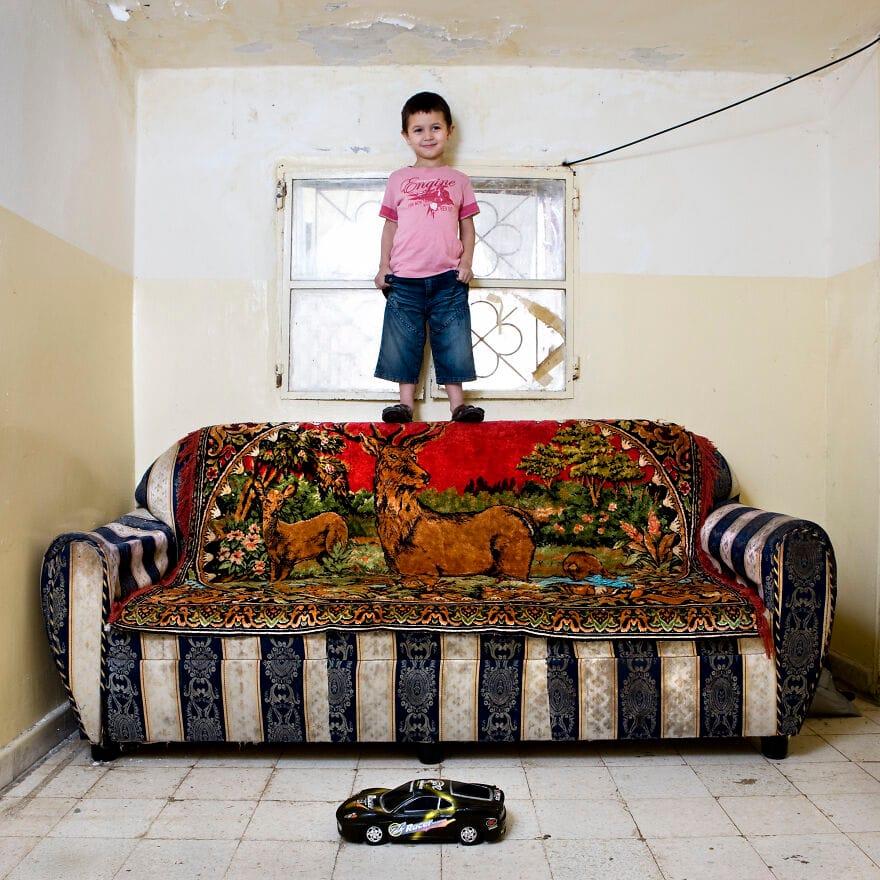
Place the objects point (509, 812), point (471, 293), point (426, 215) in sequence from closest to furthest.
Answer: point (509, 812)
point (426, 215)
point (471, 293)

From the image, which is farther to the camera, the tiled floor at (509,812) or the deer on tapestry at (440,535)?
the deer on tapestry at (440,535)

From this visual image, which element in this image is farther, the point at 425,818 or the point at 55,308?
the point at 55,308

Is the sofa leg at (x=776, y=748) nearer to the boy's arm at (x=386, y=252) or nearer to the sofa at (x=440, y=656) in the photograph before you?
the sofa at (x=440, y=656)

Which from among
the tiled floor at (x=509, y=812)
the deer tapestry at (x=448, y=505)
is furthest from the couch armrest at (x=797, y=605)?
the deer tapestry at (x=448, y=505)

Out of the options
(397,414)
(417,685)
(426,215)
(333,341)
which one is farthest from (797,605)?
(333,341)

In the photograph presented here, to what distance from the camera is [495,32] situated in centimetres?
309

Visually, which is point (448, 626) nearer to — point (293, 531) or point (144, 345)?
point (293, 531)

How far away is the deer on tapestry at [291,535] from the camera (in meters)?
2.82

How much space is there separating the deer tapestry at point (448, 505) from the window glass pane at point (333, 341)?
1.39ft

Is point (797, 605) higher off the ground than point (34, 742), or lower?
higher

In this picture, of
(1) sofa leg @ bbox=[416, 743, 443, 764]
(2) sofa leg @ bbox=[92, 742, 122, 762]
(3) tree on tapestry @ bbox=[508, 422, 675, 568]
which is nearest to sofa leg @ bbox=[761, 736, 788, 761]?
(3) tree on tapestry @ bbox=[508, 422, 675, 568]

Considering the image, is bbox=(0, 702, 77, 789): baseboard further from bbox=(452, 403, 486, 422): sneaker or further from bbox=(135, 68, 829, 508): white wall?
bbox=(452, 403, 486, 422): sneaker

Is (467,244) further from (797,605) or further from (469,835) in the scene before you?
(469,835)

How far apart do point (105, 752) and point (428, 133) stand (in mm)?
2357
